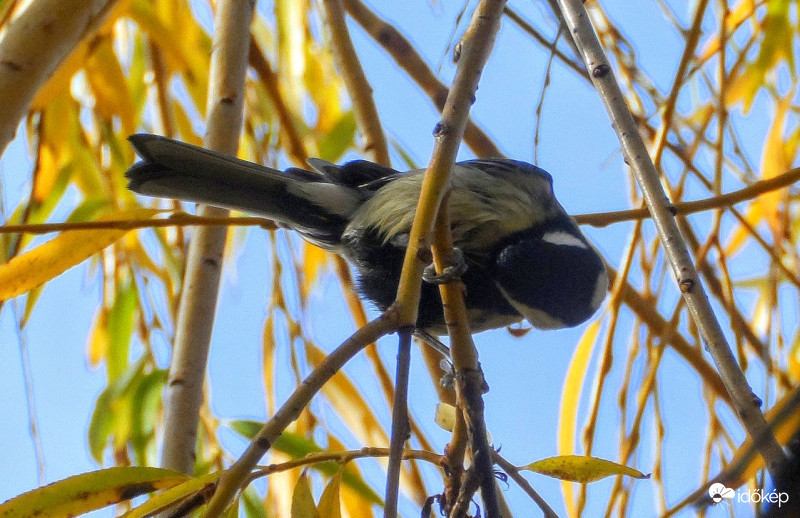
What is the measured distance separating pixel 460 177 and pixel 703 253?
43 centimetres

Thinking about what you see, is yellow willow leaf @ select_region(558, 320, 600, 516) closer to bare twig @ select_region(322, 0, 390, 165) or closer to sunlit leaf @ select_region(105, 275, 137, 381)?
bare twig @ select_region(322, 0, 390, 165)

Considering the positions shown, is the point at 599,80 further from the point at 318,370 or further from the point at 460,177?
the point at 460,177

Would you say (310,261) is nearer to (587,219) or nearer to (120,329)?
(120,329)

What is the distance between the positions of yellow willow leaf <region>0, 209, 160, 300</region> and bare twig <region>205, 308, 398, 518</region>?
0.41 m

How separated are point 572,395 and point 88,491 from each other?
755 millimetres

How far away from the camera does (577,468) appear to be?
832 mm

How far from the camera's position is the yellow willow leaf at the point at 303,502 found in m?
0.79

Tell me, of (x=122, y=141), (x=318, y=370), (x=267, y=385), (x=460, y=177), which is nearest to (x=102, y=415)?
(x=267, y=385)

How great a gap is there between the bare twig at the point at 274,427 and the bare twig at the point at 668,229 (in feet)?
0.91

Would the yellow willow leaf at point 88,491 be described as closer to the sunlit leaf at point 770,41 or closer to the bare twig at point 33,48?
the bare twig at point 33,48

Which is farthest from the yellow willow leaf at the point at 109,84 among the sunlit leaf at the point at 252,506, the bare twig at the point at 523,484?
the bare twig at the point at 523,484

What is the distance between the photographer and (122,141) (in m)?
1.62

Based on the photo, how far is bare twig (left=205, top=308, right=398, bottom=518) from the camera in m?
0.60

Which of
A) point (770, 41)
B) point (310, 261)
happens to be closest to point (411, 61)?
point (310, 261)
